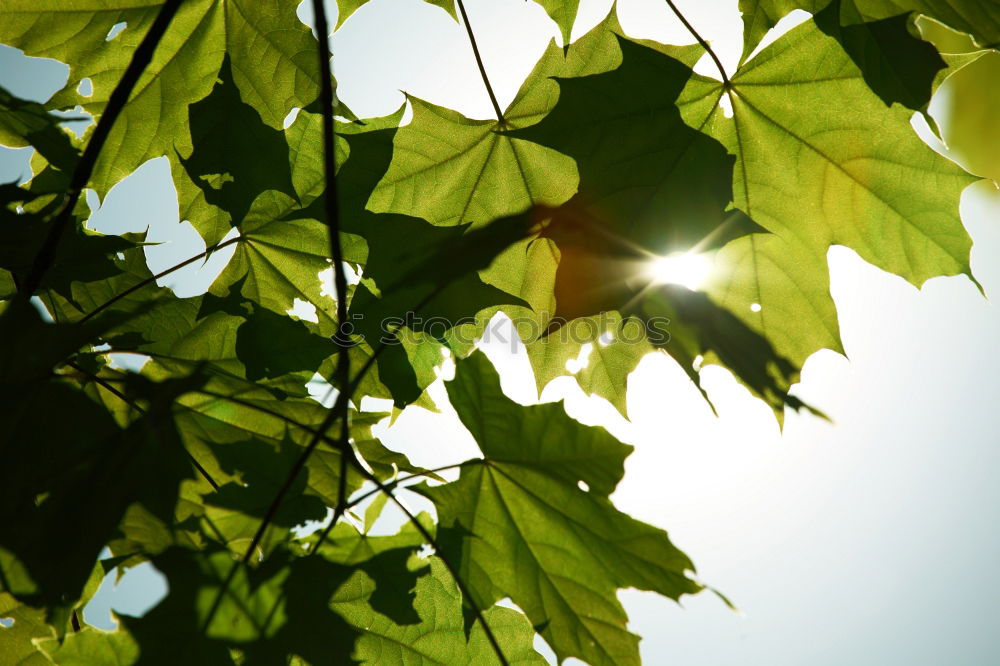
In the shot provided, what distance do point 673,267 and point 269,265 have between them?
0.99 m

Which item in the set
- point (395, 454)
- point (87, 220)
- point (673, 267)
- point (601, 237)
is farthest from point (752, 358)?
point (87, 220)

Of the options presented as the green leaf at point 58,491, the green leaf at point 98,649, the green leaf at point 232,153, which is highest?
the green leaf at point 232,153

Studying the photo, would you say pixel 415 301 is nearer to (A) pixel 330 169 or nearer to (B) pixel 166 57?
(A) pixel 330 169

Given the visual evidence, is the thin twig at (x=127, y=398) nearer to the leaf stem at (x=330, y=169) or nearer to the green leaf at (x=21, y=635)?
the green leaf at (x=21, y=635)

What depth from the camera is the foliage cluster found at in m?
1.01

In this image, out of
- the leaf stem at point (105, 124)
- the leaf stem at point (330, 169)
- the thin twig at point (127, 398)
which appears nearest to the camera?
the leaf stem at point (330, 169)

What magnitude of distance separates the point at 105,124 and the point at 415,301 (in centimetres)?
57

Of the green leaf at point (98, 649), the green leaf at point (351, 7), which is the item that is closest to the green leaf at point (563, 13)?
the green leaf at point (351, 7)

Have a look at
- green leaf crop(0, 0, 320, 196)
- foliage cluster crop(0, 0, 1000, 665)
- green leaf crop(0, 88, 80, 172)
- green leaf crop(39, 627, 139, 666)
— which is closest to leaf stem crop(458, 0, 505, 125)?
foliage cluster crop(0, 0, 1000, 665)

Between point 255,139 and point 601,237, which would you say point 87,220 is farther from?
point 601,237

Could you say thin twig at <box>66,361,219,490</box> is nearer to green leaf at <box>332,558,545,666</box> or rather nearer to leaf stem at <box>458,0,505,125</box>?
green leaf at <box>332,558,545,666</box>

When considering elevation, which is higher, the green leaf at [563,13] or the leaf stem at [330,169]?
the green leaf at [563,13]

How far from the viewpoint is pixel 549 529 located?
124 cm

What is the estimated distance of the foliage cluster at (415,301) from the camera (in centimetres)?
101
